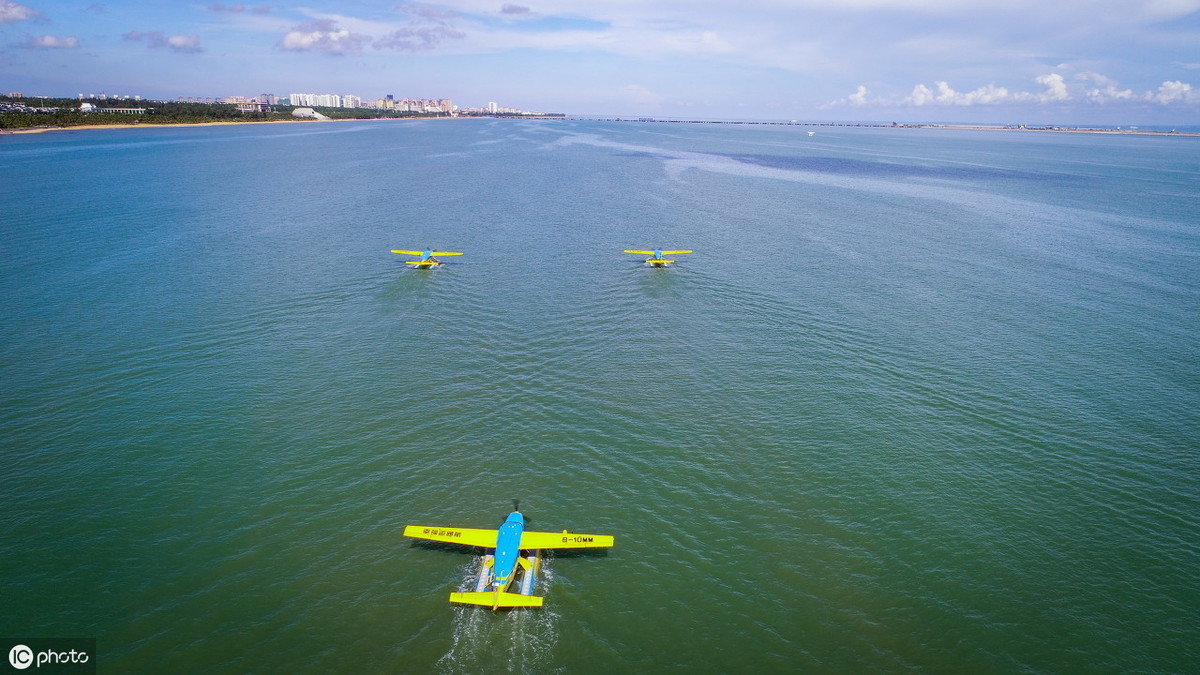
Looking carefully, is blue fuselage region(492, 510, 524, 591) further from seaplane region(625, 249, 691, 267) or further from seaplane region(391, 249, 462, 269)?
seaplane region(625, 249, 691, 267)

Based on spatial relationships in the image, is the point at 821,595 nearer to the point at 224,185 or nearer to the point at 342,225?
the point at 342,225

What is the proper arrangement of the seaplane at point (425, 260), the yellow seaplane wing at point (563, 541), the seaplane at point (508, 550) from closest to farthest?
the seaplane at point (508, 550) < the yellow seaplane wing at point (563, 541) < the seaplane at point (425, 260)

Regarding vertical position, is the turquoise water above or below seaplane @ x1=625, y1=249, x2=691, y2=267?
below

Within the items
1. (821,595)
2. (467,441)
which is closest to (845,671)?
(821,595)

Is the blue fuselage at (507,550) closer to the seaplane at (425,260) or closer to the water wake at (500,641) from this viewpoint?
the water wake at (500,641)

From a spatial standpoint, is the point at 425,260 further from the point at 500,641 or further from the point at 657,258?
the point at 500,641

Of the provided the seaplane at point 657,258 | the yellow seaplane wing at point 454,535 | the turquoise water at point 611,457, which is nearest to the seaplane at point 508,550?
the yellow seaplane wing at point 454,535

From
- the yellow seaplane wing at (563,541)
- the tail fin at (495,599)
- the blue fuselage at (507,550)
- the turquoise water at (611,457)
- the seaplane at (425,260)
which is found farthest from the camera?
the seaplane at (425,260)

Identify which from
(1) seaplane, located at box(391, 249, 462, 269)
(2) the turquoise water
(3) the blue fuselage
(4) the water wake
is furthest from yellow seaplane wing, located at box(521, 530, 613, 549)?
(1) seaplane, located at box(391, 249, 462, 269)
